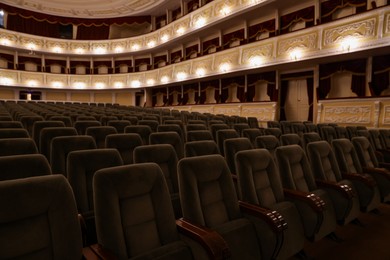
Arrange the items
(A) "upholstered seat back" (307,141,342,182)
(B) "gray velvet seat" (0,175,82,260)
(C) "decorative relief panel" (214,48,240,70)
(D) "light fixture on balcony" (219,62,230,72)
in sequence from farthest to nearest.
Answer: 1. (D) "light fixture on balcony" (219,62,230,72)
2. (C) "decorative relief panel" (214,48,240,70)
3. (A) "upholstered seat back" (307,141,342,182)
4. (B) "gray velvet seat" (0,175,82,260)

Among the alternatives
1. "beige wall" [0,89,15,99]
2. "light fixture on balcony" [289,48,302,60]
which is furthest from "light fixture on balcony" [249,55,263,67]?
"beige wall" [0,89,15,99]

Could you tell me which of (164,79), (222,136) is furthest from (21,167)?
(164,79)

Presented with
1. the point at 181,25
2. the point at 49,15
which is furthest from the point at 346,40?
the point at 49,15

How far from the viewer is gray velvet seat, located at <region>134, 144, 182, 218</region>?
3.86 ft

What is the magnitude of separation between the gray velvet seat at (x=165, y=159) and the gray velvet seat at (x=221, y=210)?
0.23 meters

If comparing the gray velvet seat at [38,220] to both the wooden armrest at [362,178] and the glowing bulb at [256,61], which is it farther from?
the glowing bulb at [256,61]

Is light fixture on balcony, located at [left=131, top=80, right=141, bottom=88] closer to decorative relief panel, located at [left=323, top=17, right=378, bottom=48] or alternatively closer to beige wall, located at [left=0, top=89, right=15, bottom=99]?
beige wall, located at [left=0, top=89, right=15, bottom=99]

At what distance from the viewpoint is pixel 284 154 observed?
1361mm

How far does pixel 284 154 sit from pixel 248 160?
295 millimetres

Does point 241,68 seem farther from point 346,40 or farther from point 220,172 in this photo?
point 220,172

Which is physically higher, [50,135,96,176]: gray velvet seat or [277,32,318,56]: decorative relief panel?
[277,32,318,56]: decorative relief panel

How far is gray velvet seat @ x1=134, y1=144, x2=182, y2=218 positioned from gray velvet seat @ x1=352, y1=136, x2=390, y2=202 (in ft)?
4.54

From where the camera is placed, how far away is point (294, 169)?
141 centimetres

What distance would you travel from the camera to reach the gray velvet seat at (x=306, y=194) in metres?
1.18
